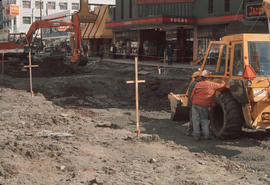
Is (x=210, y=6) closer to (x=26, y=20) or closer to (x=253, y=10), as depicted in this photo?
(x=253, y=10)

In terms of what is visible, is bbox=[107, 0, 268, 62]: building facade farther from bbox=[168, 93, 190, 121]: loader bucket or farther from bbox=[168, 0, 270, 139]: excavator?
bbox=[168, 0, 270, 139]: excavator

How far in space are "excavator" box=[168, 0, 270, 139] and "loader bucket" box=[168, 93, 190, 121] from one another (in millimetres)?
1792

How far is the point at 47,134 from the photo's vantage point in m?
9.61

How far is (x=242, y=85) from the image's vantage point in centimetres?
903

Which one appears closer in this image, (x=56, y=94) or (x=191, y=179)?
(x=191, y=179)

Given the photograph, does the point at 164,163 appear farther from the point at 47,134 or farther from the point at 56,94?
the point at 56,94

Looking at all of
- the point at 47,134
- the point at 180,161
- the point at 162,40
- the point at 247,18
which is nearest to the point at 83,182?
the point at 180,161

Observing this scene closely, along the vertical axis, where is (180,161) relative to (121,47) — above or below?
below

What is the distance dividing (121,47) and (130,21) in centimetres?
596

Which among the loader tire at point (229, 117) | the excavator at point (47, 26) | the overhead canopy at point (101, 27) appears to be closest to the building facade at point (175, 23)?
the overhead canopy at point (101, 27)

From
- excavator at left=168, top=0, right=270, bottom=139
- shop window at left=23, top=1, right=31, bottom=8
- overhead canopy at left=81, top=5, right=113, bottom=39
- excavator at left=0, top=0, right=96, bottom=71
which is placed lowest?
excavator at left=168, top=0, right=270, bottom=139

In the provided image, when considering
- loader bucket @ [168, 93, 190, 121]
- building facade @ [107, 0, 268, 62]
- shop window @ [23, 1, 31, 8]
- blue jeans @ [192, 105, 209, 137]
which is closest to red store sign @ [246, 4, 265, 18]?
building facade @ [107, 0, 268, 62]

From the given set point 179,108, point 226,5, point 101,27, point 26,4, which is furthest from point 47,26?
point 26,4

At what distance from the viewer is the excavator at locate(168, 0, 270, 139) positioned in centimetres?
905
